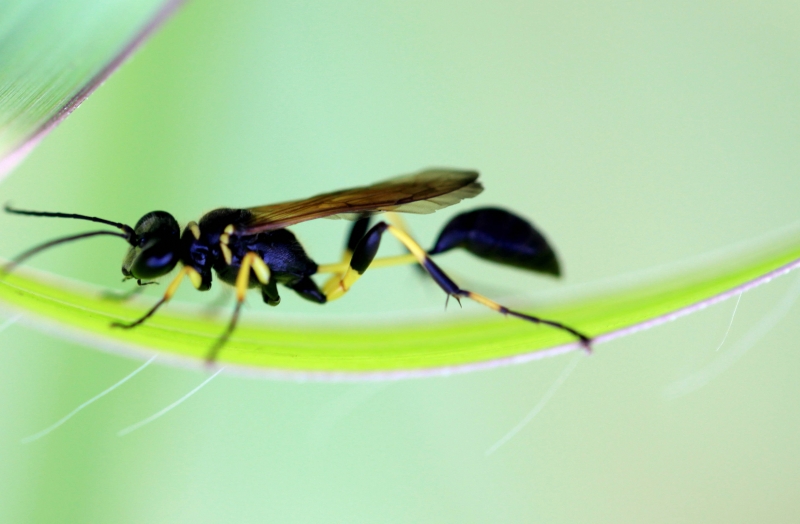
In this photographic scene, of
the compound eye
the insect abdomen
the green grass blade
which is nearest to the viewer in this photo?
the green grass blade

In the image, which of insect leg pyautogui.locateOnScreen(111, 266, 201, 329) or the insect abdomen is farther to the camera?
the insect abdomen

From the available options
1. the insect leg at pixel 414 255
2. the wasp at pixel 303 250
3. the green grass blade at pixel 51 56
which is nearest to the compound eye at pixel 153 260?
the wasp at pixel 303 250

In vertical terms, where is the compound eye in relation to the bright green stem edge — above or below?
above

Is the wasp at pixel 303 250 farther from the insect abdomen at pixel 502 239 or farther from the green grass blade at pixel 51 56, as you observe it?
the green grass blade at pixel 51 56

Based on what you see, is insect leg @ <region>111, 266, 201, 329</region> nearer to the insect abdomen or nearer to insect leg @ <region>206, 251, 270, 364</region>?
insect leg @ <region>206, 251, 270, 364</region>

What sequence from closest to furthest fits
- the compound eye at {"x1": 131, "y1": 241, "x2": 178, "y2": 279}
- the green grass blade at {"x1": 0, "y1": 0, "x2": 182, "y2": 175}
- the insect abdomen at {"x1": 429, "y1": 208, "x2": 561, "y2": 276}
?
the green grass blade at {"x1": 0, "y1": 0, "x2": 182, "y2": 175} → the compound eye at {"x1": 131, "y1": 241, "x2": 178, "y2": 279} → the insect abdomen at {"x1": 429, "y1": 208, "x2": 561, "y2": 276}

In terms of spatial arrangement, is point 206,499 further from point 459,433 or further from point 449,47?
point 449,47

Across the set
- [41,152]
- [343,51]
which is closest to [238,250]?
[41,152]

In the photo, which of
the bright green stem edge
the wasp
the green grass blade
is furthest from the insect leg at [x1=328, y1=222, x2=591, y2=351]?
the green grass blade

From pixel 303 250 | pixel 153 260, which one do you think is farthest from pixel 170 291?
pixel 303 250
